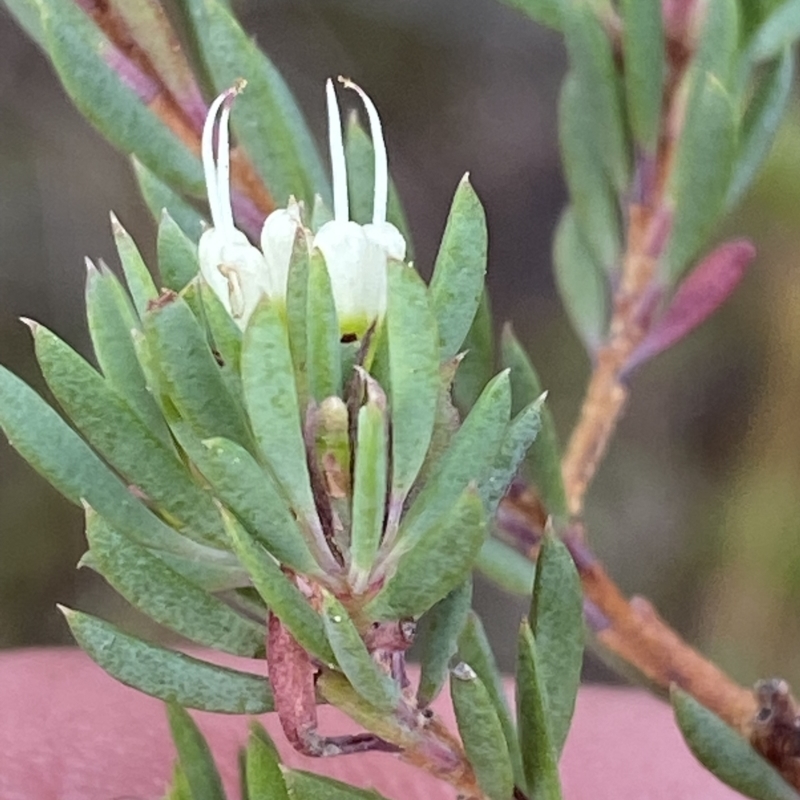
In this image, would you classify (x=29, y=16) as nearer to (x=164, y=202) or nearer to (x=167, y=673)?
(x=164, y=202)

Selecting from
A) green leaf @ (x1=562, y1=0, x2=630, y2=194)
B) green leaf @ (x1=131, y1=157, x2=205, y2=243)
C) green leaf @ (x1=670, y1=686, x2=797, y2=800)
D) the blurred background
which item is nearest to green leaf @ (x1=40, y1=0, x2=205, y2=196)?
green leaf @ (x1=131, y1=157, x2=205, y2=243)

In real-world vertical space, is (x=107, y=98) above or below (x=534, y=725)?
above

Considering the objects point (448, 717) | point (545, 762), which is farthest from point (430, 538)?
point (448, 717)

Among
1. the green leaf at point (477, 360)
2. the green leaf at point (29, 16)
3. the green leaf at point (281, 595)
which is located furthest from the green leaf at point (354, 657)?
the green leaf at point (29, 16)

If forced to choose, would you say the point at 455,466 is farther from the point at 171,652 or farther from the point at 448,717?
the point at 448,717

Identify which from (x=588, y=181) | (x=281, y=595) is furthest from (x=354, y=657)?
(x=588, y=181)

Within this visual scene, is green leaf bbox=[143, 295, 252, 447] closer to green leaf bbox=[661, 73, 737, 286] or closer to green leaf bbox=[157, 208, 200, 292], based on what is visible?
green leaf bbox=[157, 208, 200, 292]
